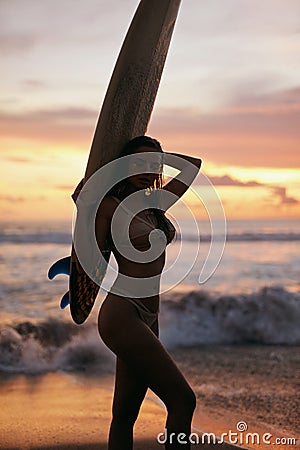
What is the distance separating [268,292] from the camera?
9.52 meters

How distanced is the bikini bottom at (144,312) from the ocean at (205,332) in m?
0.35

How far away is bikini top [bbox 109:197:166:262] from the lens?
241 cm

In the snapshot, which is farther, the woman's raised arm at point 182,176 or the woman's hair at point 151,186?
the woman's raised arm at point 182,176

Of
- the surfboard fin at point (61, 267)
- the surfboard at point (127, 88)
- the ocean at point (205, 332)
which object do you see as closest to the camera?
the surfboard at point (127, 88)

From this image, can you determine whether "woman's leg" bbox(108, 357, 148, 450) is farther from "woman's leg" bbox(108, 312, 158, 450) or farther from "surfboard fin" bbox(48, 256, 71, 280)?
"surfboard fin" bbox(48, 256, 71, 280)

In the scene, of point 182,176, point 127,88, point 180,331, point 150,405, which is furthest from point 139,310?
point 180,331

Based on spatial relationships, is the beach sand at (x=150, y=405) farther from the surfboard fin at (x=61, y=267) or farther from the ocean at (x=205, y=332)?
the surfboard fin at (x=61, y=267)

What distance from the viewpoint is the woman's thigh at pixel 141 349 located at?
7.58ft

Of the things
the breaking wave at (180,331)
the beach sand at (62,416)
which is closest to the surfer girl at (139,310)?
the beach sand at (62,416)

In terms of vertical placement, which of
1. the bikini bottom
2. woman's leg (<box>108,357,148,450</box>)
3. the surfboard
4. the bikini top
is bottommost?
woman's leg (<box>108,357,148,450</box>)

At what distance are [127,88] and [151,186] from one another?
411 mm

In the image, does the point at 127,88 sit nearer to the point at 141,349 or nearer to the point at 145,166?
the point at 145,166

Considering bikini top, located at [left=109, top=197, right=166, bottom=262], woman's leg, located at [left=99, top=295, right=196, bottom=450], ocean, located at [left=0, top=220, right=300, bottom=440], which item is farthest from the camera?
ocean, located at [left=0, top=220, right=300, bottom=440]

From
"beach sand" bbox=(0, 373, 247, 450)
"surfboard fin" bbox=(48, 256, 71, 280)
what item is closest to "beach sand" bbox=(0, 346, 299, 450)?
"beach sand" bbox=(0, 373, 247, 450)
